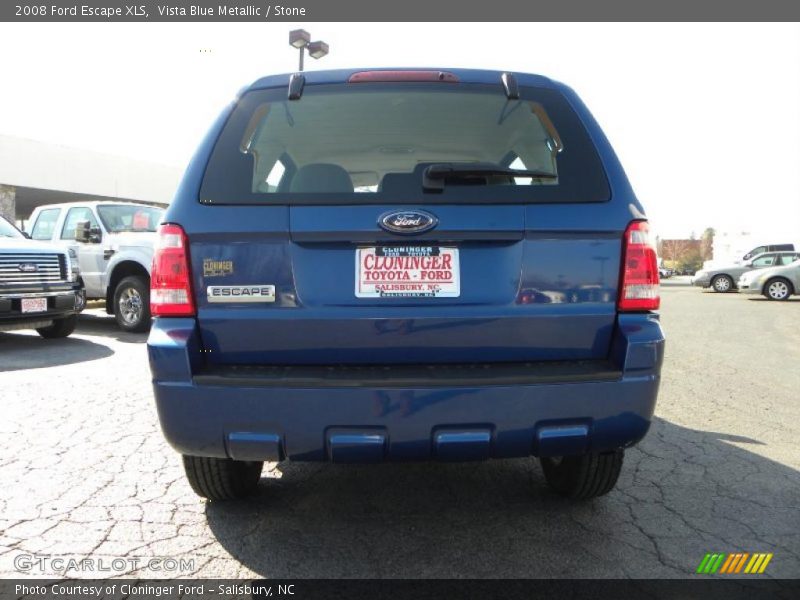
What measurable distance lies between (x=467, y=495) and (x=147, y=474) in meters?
1.72

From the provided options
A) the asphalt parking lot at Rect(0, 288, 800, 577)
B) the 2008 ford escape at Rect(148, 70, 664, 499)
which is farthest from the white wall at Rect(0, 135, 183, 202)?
the 2008 ford escape at Rect(148, 70, 664, 499)

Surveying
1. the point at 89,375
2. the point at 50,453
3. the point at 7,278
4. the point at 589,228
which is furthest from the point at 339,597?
the point at 7,278

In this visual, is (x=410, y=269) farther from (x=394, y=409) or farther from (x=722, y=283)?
(x=722, y=283)

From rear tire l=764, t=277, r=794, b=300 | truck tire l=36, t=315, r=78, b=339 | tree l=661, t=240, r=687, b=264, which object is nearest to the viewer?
truck tire l=36, t=315, r=78, b=339

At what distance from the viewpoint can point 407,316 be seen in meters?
2.09

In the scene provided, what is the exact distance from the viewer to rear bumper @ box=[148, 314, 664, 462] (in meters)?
2.01

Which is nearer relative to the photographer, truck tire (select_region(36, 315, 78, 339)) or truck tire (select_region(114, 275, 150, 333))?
truck tire (select_region(36, 315, 78, 339))

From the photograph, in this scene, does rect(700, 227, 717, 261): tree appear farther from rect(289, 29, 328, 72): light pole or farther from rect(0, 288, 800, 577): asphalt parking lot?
rect(0, 288, 800, 577): asphalt parking lot

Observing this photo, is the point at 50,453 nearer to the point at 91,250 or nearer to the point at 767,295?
the point at 91,250

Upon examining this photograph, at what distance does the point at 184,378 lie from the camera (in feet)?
6.76

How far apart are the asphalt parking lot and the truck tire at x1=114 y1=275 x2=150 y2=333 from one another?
4179 mm

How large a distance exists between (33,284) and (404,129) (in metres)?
5.90

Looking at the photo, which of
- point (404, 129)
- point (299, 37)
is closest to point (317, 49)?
point (299, 37)

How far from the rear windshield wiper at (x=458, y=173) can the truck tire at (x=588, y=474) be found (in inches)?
49.8
